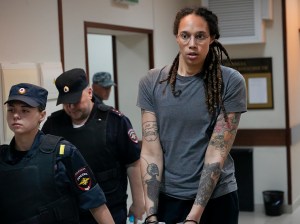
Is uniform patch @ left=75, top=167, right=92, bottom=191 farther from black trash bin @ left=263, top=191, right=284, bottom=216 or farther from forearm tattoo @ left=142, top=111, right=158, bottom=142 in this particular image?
black trash bin @ left=263, top=191, right=284, bottom=216

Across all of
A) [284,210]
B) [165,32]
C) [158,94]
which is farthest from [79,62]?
[284,210]

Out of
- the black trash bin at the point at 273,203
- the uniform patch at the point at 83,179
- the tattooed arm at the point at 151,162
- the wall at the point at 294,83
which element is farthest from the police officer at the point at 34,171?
the wall at the point at 294,83

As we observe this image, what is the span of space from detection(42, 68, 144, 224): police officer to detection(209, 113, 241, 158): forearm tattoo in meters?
1.04

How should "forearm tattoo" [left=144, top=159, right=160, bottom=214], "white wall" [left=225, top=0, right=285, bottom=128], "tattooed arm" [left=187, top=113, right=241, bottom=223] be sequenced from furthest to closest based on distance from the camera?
"white wall" [left=225, top=0, right=285, bottom=128]
"forearm tattoo" [left=144, top=159, right=160, bottom=214]
"tattooed arm" [left=187, top=113, right=241, bottom=223]

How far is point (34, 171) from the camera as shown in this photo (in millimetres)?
2162

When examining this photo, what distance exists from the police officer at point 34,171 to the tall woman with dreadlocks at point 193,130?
31 cm

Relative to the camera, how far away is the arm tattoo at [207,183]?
2078 mm

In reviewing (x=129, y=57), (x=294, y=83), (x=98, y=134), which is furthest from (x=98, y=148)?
(x=294, y=83)

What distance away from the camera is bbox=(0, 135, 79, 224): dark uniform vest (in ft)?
7.11

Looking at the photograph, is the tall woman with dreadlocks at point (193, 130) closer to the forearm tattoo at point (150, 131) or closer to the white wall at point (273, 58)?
the forearm tattoo at point (150, 131)

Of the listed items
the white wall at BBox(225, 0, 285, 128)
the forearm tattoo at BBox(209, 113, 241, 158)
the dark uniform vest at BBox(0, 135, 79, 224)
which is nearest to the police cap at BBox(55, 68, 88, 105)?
the dark uniform vest at BBox(0, 135, 79, 224)

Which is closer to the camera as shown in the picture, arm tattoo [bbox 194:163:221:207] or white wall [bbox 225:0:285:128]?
arm tattoo [bbox 194:163:221:207]

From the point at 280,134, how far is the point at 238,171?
63 centimetres

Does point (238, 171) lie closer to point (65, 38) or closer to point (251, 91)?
point (251, 91)
